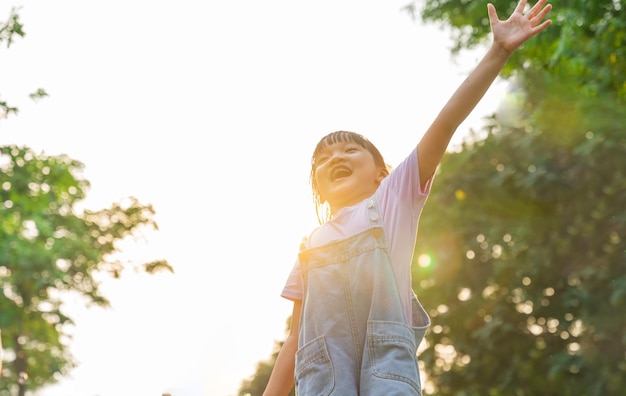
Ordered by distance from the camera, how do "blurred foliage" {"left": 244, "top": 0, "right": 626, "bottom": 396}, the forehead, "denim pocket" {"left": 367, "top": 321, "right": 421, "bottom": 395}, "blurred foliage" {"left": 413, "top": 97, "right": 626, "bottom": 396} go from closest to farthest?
1. "denim pocket" {"left": 367, "top": 321, "right": 421, "bottom": 395}
2. the forehead
3. "blurred foliage" {"left": 244, "top": 0, "right": 626, "bottom": 396}
4. "blurred foliage" {"left": 413, "top": 97, "right": 626, "bottom": 396}

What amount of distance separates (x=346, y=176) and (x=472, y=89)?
0.58m

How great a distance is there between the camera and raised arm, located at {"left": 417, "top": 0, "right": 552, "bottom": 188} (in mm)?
2529

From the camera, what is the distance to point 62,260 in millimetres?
17734

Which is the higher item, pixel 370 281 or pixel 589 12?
pixel 589 12

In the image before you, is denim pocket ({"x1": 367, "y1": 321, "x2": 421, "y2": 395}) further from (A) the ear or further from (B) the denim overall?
(A) the ear

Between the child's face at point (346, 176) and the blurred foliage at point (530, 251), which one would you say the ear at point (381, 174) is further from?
the blurred foliage at point (530, 251)

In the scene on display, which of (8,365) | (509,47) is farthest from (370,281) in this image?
(8,365)

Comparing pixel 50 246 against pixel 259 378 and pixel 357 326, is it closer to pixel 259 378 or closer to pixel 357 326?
pixel 357 326

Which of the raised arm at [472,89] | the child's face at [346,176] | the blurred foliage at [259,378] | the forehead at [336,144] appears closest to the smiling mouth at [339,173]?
the child's face at [346,176]

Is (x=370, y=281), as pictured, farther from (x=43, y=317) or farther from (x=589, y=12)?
(x=43, y=317)

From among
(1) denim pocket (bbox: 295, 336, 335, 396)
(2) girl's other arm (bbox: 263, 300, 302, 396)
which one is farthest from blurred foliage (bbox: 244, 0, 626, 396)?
(1) denim pocket (bbox: 295, 336, 335, 396)

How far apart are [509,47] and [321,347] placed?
3.49ft

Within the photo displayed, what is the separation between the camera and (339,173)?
2.91 m

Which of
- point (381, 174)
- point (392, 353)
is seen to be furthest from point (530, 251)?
point (392, 353)
